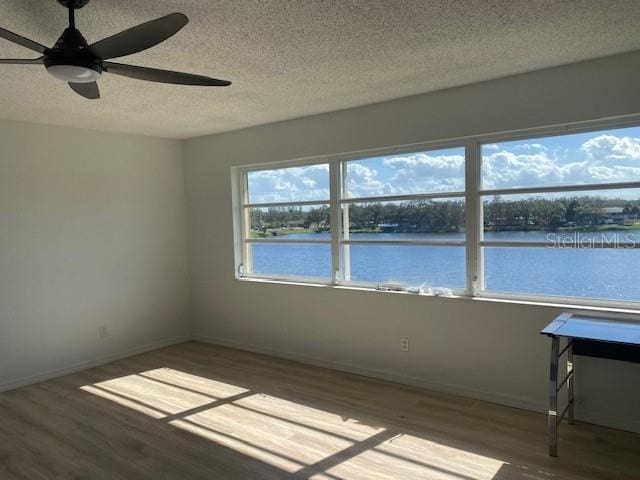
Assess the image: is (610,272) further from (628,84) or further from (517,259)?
(628,84)

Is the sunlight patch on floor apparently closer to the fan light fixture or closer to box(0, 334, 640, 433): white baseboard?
box(0, 334, 640, 433): white baseboard

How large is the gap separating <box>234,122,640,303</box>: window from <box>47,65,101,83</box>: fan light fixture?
2684 mm

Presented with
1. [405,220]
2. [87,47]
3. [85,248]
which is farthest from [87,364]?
[87,47]

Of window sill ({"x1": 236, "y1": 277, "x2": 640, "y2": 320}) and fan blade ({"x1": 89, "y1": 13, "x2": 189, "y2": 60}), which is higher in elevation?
fan blade ({"x1": 89, "y1": 13, "x2": 189, "y2": 60})

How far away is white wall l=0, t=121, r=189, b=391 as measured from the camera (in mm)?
4270

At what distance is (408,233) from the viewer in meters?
4.15

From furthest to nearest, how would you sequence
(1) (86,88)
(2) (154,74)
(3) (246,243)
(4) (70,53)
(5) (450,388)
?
(3) (246,243) < (5) (450,388) < (1) (86,88) < (2) (154,74) < (4) (70,53)

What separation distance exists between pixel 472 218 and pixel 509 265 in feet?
1.51

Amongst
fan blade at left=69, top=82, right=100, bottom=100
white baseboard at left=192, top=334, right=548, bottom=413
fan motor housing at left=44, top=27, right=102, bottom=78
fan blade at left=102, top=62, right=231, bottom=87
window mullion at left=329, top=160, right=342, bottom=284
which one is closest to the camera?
fan motor housing at left=44, top=27, right=102, bottom=78

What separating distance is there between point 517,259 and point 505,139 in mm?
929

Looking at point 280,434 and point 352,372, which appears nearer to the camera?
point 280,434

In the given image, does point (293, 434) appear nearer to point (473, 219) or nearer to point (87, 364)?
point (473, 219)

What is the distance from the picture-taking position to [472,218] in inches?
147

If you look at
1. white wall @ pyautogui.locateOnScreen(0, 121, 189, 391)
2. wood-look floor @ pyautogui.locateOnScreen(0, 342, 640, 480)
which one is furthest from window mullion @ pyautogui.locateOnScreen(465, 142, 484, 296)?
white wall @ pyautogui.locateOnScreen(0, 121, 189, 391)
